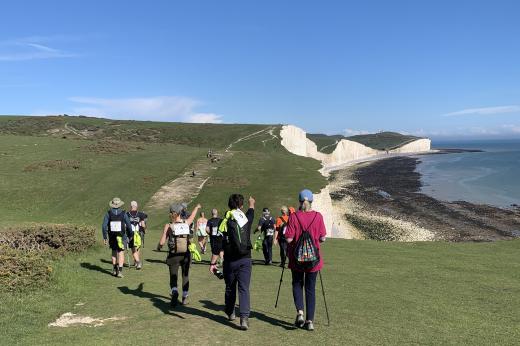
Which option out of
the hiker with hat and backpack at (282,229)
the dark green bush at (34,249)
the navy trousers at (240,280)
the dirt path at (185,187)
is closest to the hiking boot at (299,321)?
the navy trousers at (240,280)

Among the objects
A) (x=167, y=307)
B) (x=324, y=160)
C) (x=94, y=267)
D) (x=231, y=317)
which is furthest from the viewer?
(x=324, y=160)

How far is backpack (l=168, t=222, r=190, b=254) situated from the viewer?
11.4 m

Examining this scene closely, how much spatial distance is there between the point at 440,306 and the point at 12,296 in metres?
12.9

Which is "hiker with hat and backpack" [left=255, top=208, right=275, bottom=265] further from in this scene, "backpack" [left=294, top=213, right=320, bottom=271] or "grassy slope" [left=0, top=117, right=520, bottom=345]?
"backpack" [left=294, top=213, right=320, bottom=271]

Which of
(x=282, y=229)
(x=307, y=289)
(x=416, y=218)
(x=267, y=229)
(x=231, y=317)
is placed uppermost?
(x=307, y=289)

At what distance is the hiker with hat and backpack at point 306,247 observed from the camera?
945cm

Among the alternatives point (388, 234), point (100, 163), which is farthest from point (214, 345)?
point (100, 163)

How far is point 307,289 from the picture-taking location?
31.8 ft

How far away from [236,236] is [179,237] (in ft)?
7.17

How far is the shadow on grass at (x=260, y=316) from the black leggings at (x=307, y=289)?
0.65 m

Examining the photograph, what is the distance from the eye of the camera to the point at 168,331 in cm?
969

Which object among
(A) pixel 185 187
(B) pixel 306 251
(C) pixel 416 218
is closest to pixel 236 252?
(B) pixel 306 251

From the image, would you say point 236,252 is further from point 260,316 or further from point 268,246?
point 268,246

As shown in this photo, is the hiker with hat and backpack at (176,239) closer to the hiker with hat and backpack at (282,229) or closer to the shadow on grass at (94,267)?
the shadow on grass at (94,267)
